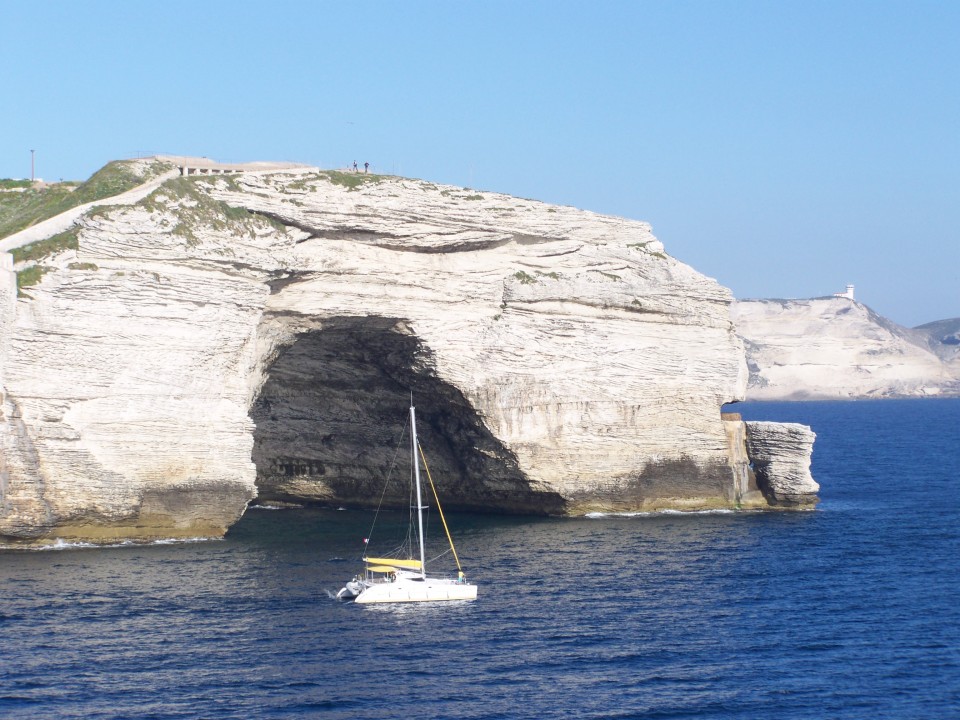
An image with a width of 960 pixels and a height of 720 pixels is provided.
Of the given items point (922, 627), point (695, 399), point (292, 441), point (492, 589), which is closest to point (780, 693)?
point (922, 627)

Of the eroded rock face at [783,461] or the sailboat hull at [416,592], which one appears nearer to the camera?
the sailboat hull at [416,592]

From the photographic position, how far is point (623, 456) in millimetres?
52625

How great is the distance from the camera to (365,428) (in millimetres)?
55844

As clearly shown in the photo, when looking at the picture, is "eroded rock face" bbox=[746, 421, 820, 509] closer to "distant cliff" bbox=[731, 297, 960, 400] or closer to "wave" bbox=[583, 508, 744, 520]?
"wave" bbox=[583, 508, 744, 520]

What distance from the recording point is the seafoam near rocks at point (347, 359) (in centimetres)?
4141

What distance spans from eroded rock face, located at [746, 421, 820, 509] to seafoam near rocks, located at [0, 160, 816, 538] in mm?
1461

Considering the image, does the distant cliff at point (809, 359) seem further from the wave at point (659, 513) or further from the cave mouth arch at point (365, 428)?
the cave mouth arch at point (365, 428)

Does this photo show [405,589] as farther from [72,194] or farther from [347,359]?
[72,194]

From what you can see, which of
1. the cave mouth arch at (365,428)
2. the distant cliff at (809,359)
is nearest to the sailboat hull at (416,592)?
the cave mouth arch at (365,428)

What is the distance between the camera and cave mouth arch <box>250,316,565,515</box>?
50.8 metres

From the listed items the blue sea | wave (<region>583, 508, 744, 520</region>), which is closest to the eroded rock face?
wave (<region>583, 508, 744, 520</region>)

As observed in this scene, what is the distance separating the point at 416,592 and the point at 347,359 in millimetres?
16728

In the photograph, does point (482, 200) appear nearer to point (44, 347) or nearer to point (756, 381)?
point (44, 347)

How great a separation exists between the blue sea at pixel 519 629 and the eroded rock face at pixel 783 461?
16.5 feet
